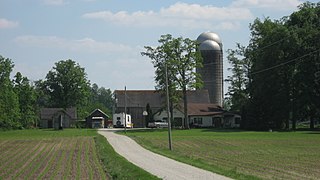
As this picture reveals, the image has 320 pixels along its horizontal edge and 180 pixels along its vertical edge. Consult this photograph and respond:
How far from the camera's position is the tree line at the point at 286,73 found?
7575 centimetres

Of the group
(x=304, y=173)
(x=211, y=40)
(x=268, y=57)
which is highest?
(x=211, y=40)

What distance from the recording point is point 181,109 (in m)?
102

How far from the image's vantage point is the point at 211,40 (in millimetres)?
109875

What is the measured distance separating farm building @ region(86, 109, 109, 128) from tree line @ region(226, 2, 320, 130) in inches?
1423

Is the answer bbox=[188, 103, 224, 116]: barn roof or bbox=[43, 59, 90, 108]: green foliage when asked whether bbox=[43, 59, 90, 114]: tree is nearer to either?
bbox=[43, 59, 90, 108]: green foliage

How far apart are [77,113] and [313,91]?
216ft

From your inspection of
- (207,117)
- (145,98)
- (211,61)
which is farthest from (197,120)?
(145,98)

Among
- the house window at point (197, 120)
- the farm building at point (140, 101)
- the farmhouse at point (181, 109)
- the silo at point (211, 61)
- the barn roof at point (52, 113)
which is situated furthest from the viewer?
the barn roof at point (52, 113)

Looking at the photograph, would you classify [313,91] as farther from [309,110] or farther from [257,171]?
[257,171]

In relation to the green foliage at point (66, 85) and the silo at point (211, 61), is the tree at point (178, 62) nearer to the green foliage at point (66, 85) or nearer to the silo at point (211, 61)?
the silo at point (211, 61)

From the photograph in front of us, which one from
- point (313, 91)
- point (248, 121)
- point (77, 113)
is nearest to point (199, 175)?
point (313, 91)

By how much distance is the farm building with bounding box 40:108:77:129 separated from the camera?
116488 millimetres

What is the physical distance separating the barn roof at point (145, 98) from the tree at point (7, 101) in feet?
70.4

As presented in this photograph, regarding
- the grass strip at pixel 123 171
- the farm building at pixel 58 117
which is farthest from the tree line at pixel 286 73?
the grass strip at pixel 123 171
